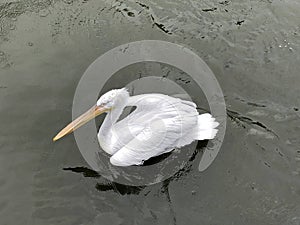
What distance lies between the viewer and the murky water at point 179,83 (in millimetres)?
5043

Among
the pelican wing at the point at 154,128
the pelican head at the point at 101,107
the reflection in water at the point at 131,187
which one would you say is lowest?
the reflection in water at the point at 131,187

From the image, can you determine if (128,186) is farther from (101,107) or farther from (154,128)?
(101,107)

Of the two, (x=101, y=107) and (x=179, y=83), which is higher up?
(x=101, y=107)

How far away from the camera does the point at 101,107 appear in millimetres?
5188

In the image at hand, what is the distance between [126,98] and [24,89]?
1631 mm

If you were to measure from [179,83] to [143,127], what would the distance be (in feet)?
3.97

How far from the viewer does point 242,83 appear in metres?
6.13

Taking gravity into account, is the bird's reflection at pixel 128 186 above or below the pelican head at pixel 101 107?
below

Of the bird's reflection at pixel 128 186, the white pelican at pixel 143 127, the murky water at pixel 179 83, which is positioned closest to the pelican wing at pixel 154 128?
the white pelican at pixel 143 127

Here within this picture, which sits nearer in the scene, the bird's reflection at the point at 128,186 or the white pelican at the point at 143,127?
the white pelican at the point at 143,127

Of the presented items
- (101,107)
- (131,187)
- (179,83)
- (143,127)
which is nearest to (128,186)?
(131,187)

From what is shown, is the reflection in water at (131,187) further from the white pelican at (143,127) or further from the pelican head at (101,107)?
the pelican head at (101,107)

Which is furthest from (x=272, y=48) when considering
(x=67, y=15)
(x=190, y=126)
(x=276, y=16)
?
(x=67, y=15)

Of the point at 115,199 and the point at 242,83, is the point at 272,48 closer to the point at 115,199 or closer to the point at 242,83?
the point at 242,83
